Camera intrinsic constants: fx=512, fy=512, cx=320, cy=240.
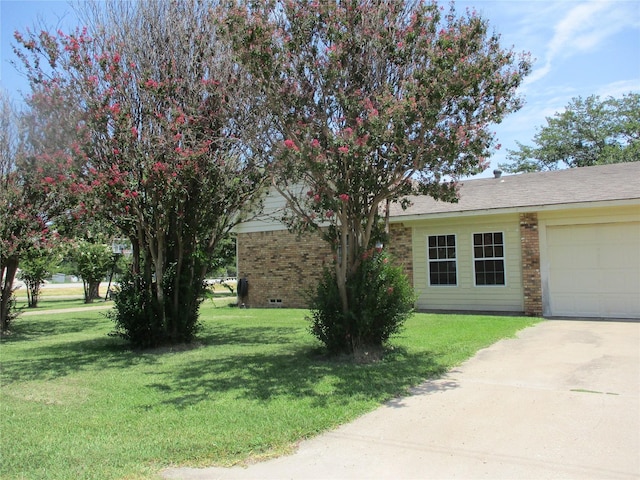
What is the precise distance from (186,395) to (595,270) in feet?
34.6

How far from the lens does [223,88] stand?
30.7ft

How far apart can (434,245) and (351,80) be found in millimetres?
8382

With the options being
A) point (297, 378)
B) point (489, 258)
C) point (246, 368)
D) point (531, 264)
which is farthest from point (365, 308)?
point (489, 258)

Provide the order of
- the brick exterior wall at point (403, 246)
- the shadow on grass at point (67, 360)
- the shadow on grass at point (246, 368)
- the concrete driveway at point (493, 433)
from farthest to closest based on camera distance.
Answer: the brick exterior wall at point (403, 246) < the shadow on grass at point (67, 360) < the shadow on grass at point (246, 368) < the concrete driveway at point (493, 433)

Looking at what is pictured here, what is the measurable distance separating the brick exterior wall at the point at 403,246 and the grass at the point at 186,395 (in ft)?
13.2

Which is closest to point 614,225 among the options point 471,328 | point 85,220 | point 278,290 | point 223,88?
point 471,328

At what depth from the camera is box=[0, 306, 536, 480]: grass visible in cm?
433

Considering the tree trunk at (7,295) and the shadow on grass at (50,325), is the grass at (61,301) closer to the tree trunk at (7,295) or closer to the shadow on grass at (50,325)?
the shadow on grass at (50,325)

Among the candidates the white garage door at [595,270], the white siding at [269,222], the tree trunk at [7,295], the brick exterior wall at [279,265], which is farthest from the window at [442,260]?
the tree trunk at [7,295]

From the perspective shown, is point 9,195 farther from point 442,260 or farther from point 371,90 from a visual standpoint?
point 442,260

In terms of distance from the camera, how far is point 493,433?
182 inches

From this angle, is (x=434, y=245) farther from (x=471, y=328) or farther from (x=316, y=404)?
(x=316, y=404)

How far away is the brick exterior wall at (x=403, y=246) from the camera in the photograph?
50.5 feet

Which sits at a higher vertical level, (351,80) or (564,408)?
(351,80)
